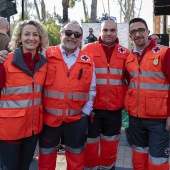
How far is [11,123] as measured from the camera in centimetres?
323

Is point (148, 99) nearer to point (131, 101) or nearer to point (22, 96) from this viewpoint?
point (131, 101)

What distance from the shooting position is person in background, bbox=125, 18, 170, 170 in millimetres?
3672

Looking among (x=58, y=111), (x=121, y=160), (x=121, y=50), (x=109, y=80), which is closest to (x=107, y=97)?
(x=109, y=80)

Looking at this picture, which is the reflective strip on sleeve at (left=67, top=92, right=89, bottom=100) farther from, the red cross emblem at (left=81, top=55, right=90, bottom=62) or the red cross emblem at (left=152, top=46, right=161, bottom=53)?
the red cross emblem at (left=152, top=46, right=161, bottom=53)

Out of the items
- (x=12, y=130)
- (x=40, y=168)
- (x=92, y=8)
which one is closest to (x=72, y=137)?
(x=40, y=168)

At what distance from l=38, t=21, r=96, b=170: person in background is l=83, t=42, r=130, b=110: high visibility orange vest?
10.2 inches

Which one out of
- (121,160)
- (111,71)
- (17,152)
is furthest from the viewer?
(121,160)

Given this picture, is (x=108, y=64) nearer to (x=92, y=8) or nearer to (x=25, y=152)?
(x=25, y=152)

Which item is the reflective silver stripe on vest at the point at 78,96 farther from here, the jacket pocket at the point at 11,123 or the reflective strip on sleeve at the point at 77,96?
the jacket pocket at the point at 11,123

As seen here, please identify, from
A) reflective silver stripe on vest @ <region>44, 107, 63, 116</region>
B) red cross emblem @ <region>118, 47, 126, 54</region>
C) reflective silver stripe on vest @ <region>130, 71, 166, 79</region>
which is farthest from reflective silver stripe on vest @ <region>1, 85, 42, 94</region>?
red cross emblem @ <region>118, 47, 126, 54</region>

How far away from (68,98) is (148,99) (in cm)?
100

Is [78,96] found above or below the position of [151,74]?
below

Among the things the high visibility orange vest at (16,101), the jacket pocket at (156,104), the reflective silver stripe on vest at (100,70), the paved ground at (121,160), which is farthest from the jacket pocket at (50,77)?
the paved ground at (121,160)

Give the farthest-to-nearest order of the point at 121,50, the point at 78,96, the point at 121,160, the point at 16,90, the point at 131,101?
the point at 121,160, the point at 121,50, the point at 131,101, the point at 78,96, the point at 16,90
